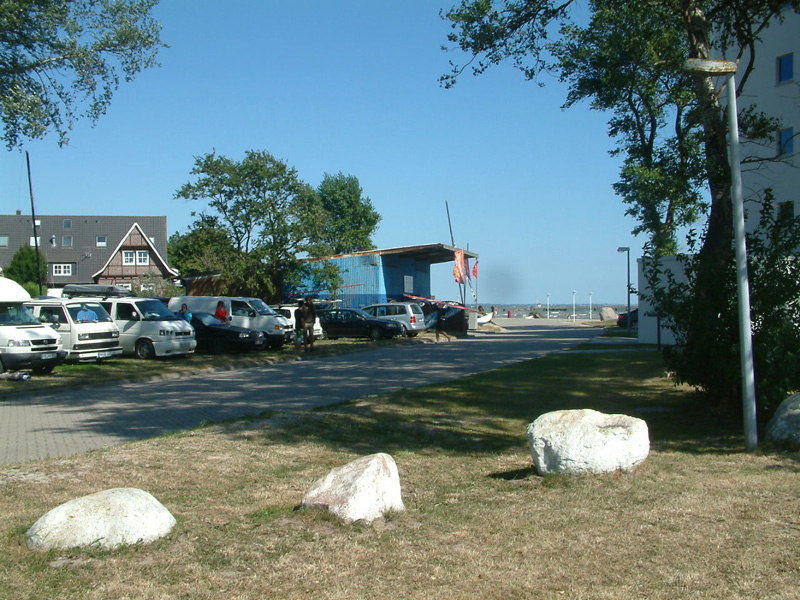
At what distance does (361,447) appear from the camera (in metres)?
9.08

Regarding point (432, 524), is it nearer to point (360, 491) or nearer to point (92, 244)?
point (360, 491)

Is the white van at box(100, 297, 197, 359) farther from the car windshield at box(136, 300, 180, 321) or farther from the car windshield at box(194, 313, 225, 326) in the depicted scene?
the car windshield at box(194, 313, 225, 326)

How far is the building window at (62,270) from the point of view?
64938mm

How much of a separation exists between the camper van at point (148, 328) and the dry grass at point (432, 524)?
1428 centimetres

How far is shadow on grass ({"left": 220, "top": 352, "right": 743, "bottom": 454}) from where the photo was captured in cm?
923

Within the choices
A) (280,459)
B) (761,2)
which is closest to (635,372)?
(761,2)

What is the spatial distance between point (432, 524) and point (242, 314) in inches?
921

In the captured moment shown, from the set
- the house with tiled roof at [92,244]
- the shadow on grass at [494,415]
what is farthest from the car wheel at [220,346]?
the house with tiled roof at [92,244]

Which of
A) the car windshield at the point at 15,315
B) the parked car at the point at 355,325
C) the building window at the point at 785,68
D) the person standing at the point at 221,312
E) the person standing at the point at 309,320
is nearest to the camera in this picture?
the car windshield at the point at 15,315

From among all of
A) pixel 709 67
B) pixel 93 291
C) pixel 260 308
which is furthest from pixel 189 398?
pixel 260 308

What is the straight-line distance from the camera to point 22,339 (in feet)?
58.9

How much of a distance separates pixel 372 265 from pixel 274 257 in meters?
6.55

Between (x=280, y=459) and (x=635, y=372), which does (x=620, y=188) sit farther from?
(x=280, y=459)

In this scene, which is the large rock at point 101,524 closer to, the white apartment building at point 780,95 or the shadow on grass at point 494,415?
the shadow on grass at point 494,415
